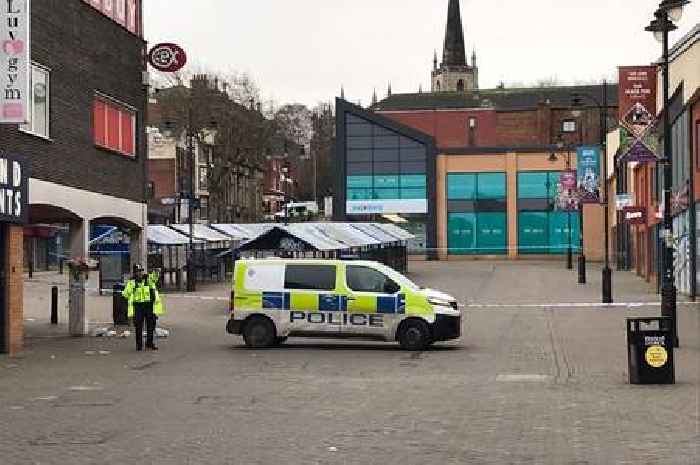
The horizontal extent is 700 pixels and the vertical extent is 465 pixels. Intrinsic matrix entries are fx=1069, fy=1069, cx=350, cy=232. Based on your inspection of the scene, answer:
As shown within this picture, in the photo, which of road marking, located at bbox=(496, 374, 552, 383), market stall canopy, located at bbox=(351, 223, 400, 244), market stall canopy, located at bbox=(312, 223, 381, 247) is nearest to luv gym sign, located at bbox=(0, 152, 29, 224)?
road marking, located at bbox=(496, 374, 552, 383)

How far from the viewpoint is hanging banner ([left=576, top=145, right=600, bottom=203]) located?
48875 mm

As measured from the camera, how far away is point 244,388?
16.0 meters

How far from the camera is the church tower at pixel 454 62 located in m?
160

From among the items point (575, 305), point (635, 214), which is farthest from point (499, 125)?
point (575, 305)

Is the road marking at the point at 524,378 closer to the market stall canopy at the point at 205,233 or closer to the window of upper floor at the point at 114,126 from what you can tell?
the window of upper floor at the point at 114,126

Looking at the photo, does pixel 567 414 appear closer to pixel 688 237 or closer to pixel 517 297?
pixel 688 237

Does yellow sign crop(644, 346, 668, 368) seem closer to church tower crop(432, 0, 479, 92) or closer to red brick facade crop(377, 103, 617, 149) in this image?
red brick facade crop(377, 103, 617, 149)

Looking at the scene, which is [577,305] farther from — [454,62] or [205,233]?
[454,62]

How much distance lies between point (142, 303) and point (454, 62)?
141097 millimetres

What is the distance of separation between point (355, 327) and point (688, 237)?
17324 mm

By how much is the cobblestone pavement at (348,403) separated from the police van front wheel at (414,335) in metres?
0.41

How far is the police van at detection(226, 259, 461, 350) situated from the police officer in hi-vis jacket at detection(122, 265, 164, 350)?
1715mm

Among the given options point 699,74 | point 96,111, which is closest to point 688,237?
point 699,74

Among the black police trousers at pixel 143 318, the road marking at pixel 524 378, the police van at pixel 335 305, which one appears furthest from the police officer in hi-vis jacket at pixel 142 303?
the road marking at pixel 524 378
